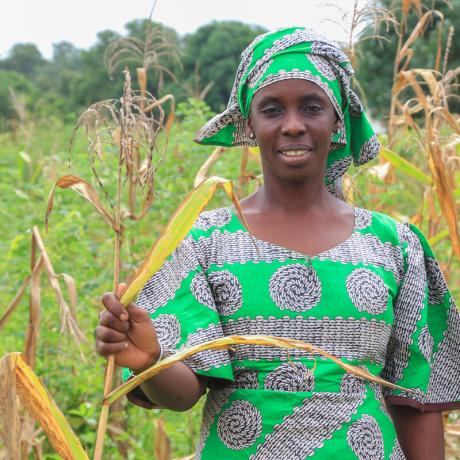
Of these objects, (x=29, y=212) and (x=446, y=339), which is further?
(x=29, y=212)

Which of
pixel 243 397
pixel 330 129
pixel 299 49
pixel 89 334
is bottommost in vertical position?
pixel 89 334

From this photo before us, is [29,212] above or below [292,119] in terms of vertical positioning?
below

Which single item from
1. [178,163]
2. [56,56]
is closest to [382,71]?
[178,163]

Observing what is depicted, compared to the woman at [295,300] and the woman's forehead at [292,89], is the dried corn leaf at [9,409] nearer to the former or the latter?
the woman at [295,300]

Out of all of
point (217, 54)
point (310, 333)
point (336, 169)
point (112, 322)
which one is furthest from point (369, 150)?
point (217, 54)

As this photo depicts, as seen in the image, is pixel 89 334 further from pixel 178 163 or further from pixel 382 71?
pixel 382 71

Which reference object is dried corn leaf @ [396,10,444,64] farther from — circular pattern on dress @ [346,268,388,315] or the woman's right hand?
the woman's right hand

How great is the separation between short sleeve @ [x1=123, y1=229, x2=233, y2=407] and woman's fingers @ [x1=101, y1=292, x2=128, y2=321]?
0.26 m

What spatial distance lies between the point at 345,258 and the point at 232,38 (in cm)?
2234

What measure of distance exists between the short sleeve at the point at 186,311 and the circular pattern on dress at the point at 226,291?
0.06 feet

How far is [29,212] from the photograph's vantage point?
313 centimetres

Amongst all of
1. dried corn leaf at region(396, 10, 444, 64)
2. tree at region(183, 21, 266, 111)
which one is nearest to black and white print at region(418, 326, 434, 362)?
dried corn leaf at region(396, 10, 444, 64)

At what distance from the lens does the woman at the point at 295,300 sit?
64.3 inches

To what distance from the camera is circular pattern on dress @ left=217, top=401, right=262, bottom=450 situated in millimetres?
1639
